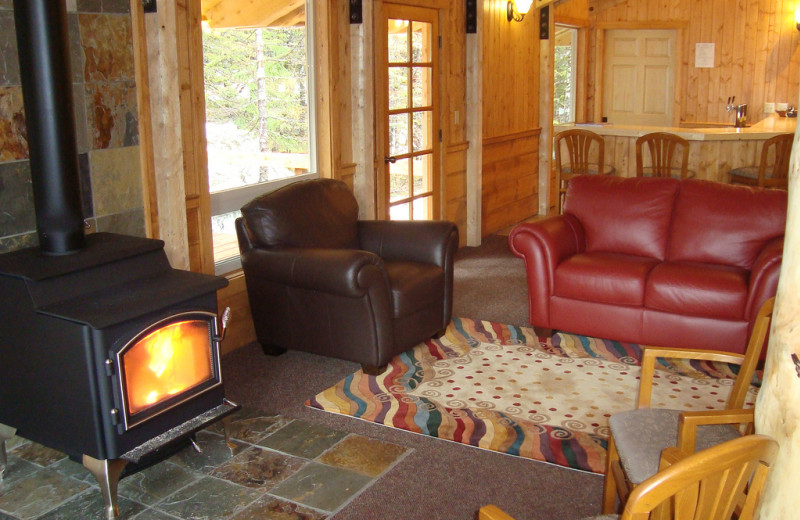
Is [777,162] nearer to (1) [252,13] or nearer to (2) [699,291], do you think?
(2) [699,291]

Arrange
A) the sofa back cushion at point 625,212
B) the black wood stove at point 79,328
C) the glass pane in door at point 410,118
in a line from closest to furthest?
the black wood stove at point 79,328 → the sofa back cushion at point 625,212 → the glass pane in door at point 410,118

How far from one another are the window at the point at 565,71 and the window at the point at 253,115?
5090 millimetres

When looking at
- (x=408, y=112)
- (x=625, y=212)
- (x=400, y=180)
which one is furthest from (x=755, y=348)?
(x=408, y=112)

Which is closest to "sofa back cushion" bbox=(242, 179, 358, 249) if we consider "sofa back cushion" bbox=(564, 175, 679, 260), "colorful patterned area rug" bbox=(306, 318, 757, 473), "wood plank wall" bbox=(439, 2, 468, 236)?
"colorful patterned area rug" bbox=(306, 318, 757, 473)

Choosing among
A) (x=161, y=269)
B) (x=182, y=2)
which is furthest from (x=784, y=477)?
(x=182, y=2)

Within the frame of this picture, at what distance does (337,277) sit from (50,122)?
1.48 meters

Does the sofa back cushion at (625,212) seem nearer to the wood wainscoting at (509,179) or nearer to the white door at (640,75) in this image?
the wood wainscoting at (509,179)

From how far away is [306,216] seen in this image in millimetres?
4340

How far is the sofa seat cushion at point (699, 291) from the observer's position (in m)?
4.02

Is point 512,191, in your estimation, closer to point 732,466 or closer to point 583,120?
point 583,120

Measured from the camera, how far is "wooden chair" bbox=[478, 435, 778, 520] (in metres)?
1.49

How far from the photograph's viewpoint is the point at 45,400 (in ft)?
9.56

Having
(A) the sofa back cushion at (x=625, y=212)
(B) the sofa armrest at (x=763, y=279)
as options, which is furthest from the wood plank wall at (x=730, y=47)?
(B) the sofa armrest at (x=763, y=279)

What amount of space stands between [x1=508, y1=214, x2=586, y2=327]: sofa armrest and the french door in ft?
5.01
